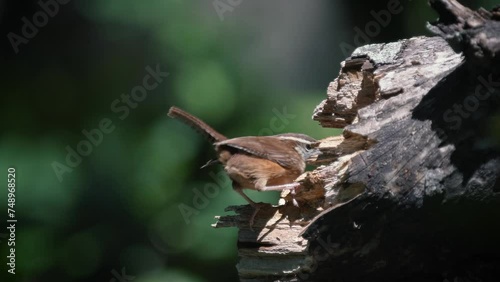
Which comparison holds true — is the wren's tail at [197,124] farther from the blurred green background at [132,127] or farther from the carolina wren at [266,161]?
the blurred green background at [132,127]

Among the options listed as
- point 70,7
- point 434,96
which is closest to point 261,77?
point 70,7

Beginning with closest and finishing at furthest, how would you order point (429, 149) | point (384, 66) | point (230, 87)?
point (429, 149), point (384, 66), point (230, 87)

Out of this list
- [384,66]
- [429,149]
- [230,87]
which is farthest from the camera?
[230,87]

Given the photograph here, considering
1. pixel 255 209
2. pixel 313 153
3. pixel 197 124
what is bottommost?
pixel 255 209

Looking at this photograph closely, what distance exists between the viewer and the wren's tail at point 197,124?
345 centimetres

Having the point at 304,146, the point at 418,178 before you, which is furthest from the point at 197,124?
the point at 418,178

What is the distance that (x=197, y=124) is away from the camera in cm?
351

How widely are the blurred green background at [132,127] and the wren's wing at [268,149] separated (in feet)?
1.65

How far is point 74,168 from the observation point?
3.93 m

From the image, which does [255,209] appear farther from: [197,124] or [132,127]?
[132,127]

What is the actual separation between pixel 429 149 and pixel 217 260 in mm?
1824

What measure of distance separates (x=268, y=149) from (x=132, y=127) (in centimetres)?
99

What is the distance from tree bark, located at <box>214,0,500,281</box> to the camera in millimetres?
2504

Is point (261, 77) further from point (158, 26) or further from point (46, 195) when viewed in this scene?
point (46, 195)
